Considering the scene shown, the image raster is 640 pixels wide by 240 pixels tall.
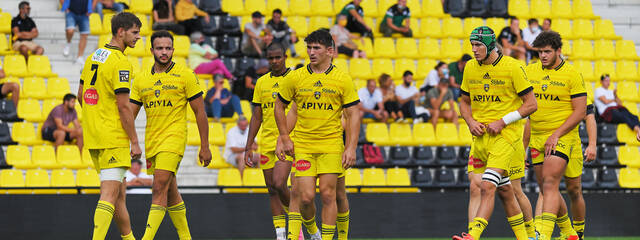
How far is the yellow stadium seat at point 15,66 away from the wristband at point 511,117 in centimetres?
1082

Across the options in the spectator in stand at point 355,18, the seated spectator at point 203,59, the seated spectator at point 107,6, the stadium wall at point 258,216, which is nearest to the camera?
the stadium wall at point 258,216

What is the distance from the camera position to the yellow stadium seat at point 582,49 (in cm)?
2095

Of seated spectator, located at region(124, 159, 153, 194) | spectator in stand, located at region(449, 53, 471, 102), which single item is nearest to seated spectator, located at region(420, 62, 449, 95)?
spectator in stand, located at region(449, 53, 471, 102)

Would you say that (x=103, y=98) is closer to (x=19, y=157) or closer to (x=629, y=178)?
(x=19, y=157)

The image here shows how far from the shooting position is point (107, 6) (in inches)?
755

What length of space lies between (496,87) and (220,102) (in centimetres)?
811

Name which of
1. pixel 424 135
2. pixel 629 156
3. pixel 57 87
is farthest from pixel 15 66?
pixel 629 156

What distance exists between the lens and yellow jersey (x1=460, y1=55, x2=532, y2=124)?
979 cm

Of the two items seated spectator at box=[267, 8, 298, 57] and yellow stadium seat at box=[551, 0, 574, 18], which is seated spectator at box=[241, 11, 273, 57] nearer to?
seated spectator at box=[267, 8, 298, 57]

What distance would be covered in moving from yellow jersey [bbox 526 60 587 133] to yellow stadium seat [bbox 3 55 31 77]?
10.4 metres

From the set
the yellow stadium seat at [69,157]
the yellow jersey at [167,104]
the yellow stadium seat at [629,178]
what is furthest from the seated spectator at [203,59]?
the yellow jersey at [167,104]

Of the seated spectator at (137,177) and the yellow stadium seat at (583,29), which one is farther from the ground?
the yellow stadium seat at (583,29)

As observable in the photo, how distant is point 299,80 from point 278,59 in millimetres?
1643

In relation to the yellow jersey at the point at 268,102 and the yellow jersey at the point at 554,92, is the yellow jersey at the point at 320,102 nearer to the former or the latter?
the yellow jersey at the point at 268,102
